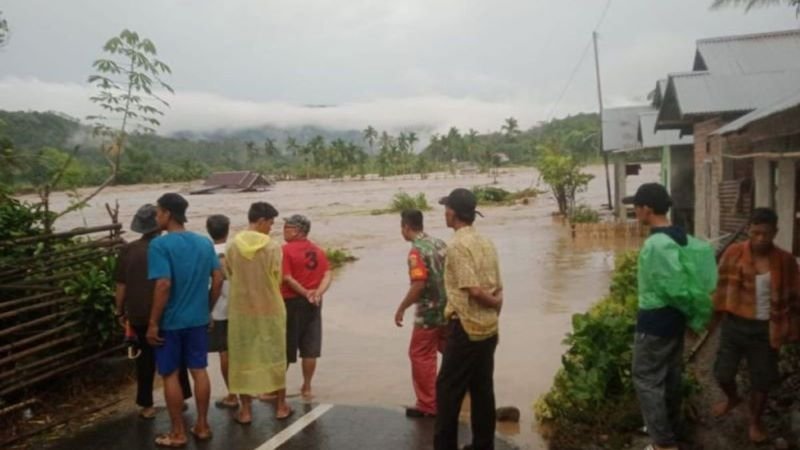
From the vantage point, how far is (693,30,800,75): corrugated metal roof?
1231 cm

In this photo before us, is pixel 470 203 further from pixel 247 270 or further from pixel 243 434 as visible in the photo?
pixel 243 434

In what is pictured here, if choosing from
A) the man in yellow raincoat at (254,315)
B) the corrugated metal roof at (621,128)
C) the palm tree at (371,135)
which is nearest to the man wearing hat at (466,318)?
the man in yellow raincoat at (254,315)

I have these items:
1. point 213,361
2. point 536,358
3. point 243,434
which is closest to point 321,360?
point 213,361

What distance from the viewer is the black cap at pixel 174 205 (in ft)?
14.7

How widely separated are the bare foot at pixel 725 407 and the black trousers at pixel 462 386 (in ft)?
5.21

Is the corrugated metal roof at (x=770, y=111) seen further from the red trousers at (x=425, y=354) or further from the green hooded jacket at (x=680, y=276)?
the red trousers at (x=425, y=354)

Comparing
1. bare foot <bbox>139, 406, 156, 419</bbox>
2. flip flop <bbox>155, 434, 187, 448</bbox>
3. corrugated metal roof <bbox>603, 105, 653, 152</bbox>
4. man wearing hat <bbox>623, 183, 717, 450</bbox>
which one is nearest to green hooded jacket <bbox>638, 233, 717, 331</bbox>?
man wearing hat <bbox>623, 183, 717, 450</bbox>

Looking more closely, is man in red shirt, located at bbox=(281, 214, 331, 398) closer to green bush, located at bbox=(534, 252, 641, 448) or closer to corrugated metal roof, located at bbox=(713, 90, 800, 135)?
green bush, located at bbox=(534, 252, 641, 448)

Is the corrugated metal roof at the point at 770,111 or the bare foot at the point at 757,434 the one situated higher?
the corrugated metal roof at the point at 770,111

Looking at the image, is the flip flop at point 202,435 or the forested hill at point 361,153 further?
the forested hill at point 361,153

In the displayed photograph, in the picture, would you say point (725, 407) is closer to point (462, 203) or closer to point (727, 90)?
point (462, 203)

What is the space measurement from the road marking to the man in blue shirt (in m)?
0.52

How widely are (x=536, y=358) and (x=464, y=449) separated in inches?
131

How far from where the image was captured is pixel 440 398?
13.0ft
